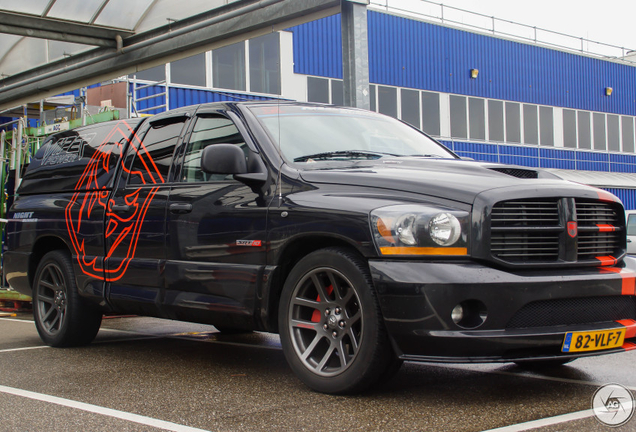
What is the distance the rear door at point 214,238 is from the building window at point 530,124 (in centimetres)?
2403

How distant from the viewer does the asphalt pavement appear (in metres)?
3.80

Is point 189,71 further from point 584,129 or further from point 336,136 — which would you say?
point 584,129

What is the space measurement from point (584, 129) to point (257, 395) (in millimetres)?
28654

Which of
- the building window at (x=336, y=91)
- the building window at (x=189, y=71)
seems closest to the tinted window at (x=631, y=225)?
the building window at (x=336, y=91)

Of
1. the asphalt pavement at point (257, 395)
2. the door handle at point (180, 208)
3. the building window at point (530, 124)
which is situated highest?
the building window at point (530, 124)

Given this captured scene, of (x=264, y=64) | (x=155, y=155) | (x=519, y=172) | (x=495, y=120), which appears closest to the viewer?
(x=519, y=172)

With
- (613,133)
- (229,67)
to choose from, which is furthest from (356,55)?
(613,133)

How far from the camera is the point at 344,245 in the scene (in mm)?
4430

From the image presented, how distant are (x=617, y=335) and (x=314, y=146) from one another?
2270 mm

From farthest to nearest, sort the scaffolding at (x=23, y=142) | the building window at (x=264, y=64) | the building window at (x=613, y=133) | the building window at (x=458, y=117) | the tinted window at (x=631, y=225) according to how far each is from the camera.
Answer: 1. the building window at (x=613, y=133)
2. the building window at (x=458, y=117)
3. the building window at (x=264, y=64)
4. the tinted window at (x=631, y=225)
5. the scaffolding at (x=23, y=142)

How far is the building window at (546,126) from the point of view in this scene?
2867 cm

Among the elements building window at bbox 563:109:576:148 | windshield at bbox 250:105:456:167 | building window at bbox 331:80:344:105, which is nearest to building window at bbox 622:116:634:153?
building window at bbox 563:109:576:148

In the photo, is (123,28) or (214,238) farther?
(123,28)

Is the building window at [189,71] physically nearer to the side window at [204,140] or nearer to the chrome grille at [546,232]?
the side window at [204,140]
